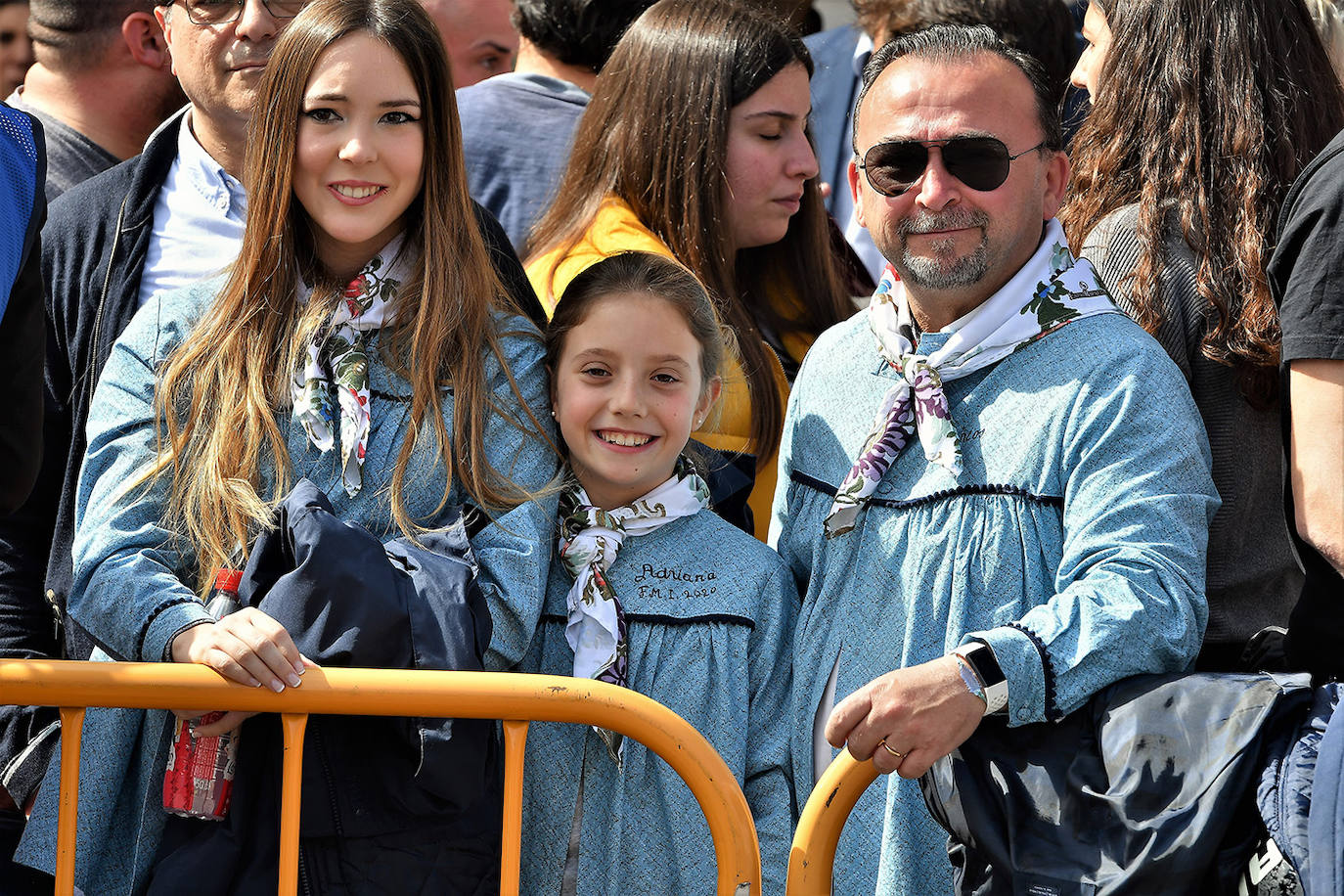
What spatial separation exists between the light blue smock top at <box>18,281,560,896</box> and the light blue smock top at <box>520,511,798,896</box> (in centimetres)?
17

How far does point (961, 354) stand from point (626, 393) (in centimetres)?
62

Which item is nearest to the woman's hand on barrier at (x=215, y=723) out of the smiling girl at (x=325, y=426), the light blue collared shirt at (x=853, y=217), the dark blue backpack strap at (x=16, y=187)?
the smiling girl at (x=325, y=426)

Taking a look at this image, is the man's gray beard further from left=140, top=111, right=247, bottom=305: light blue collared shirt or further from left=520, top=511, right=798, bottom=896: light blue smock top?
left=140, top=111, right=247, bottom=305: light blue collared shirt

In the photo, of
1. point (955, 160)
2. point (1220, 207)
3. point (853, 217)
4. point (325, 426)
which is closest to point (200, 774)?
point (325, 426)

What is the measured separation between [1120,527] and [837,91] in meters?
3.26

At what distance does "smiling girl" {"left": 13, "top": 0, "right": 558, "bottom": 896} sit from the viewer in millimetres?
2543

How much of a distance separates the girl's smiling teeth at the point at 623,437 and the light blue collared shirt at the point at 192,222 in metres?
0.88

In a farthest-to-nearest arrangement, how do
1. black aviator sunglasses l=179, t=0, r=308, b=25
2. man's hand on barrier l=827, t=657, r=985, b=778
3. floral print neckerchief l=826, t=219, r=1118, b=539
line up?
black aviator sunglasses l=179, t=0, r=308, b=25 < floral print neckerchief l=826, t=219, r=1118, b=539 < man's hand on barrier l=827, t=657, r=985, b=778

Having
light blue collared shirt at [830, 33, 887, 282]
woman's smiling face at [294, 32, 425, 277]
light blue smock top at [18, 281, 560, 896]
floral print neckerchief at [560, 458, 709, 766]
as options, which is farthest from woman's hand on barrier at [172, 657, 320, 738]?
light blue collared shirt at [830, 33, 887, 282]

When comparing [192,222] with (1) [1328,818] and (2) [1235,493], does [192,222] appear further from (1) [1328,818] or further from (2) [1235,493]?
(1) [1328,818]

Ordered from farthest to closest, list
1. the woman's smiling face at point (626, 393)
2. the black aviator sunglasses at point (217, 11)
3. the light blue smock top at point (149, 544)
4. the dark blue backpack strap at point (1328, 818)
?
the black aviator sunglasses at point (217, 11) → the woman's smiling face at point (626, 393) → the light blue smock top at point (149, 544) → the dark blue backpack strap at point (1328, 818)

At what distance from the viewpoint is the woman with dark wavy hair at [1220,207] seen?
9.11 ft

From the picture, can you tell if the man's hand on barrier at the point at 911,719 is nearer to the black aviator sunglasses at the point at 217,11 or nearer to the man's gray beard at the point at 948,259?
the man's gray beard at the point at 948,259

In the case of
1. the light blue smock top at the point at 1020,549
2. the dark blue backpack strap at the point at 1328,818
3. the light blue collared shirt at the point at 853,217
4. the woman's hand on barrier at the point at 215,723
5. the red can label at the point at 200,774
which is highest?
the light blue collared shirt at the point at 853,217
